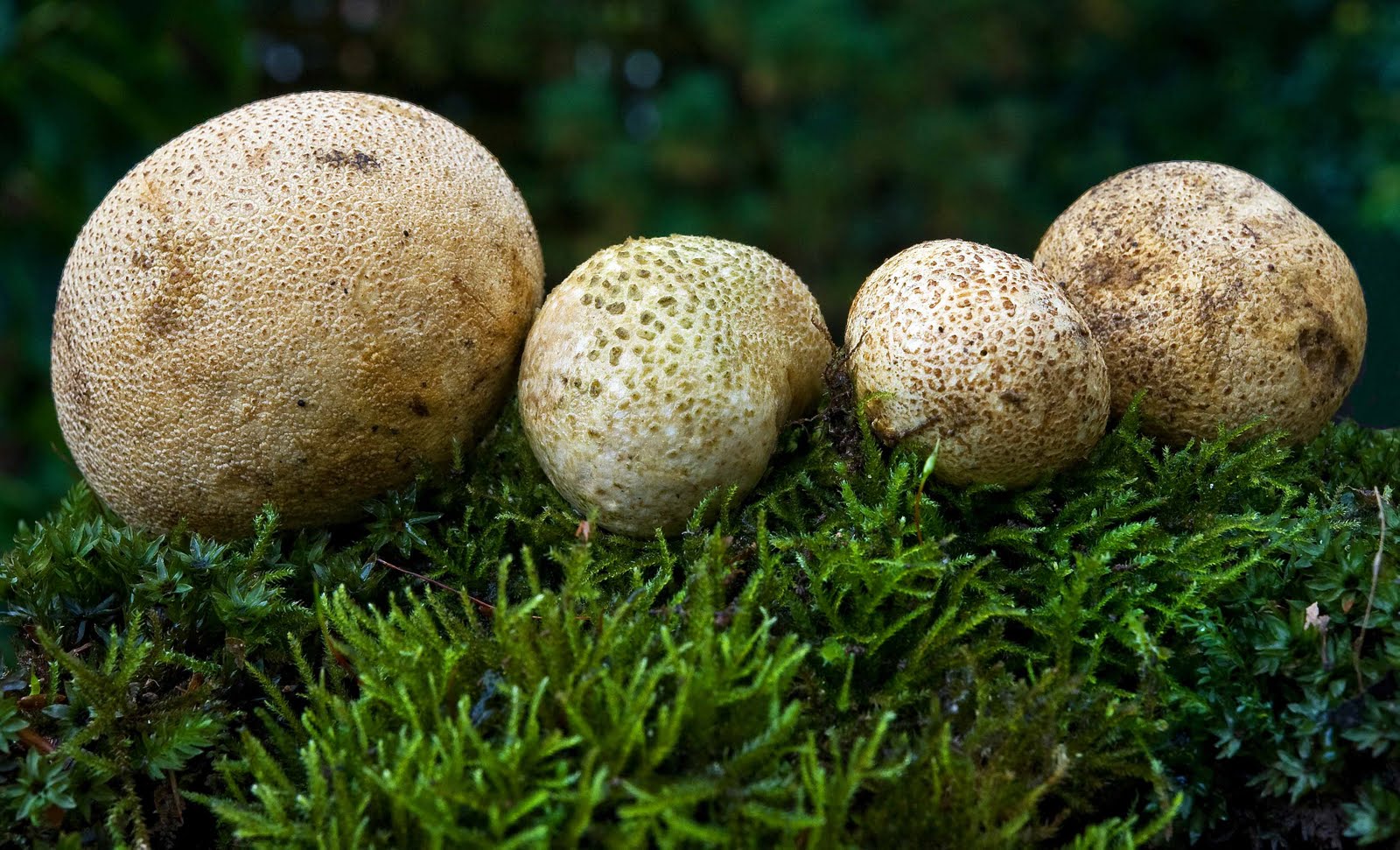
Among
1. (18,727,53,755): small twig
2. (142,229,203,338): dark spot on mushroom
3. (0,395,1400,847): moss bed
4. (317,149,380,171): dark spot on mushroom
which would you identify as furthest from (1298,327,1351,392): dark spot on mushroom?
(18,727,53,755): small twig

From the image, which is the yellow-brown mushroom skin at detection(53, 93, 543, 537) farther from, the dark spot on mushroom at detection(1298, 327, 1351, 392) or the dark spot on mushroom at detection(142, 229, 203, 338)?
the dark spot on mushroom at detection(1298, 327, 1351, 392)

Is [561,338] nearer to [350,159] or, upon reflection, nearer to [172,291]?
[350,159]

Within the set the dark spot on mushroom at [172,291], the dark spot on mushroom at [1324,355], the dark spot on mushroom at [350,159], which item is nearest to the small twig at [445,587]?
the dark spot on mushroom at [172,291]

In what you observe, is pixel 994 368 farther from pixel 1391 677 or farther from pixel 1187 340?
pixel 1391 677

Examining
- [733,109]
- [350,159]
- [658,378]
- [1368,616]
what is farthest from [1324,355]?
[733,109]

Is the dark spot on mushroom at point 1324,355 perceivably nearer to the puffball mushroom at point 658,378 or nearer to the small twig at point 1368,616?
the small twig at point 1368,616

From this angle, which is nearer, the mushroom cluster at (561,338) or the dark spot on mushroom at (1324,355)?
the mushroom cluster at (561,338)
